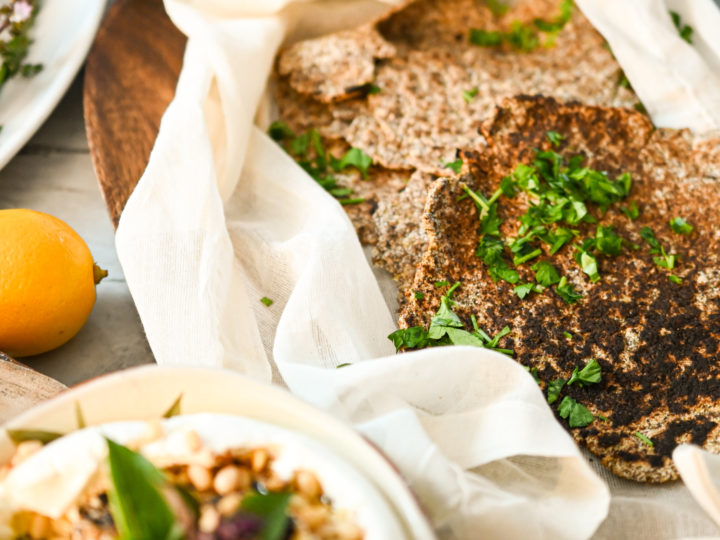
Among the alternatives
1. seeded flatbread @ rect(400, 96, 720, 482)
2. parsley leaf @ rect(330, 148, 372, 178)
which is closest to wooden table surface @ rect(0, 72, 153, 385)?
parsley leaf @ rect(330, 148, 372, 178)

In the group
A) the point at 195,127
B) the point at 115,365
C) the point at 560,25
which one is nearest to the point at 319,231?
the point at 195,127

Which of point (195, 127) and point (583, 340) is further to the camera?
point (195, 127)

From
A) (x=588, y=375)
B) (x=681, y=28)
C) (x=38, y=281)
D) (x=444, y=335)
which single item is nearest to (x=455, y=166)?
(x=444, y=335)

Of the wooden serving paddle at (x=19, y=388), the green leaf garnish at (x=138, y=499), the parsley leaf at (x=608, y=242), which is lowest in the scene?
the wooden serving paddle at (x=19, y=388)

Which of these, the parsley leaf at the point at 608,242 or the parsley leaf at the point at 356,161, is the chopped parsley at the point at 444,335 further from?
the parsley leaf at the point at 356,161

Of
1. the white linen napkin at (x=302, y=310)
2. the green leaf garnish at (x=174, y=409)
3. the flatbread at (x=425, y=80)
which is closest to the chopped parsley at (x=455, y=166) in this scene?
the flatbread at (x=425, y=80)

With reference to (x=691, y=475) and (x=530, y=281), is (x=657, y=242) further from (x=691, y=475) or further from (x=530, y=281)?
(x=691, y=475)

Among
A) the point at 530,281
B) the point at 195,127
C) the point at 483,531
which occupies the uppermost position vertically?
the point at 195,127
